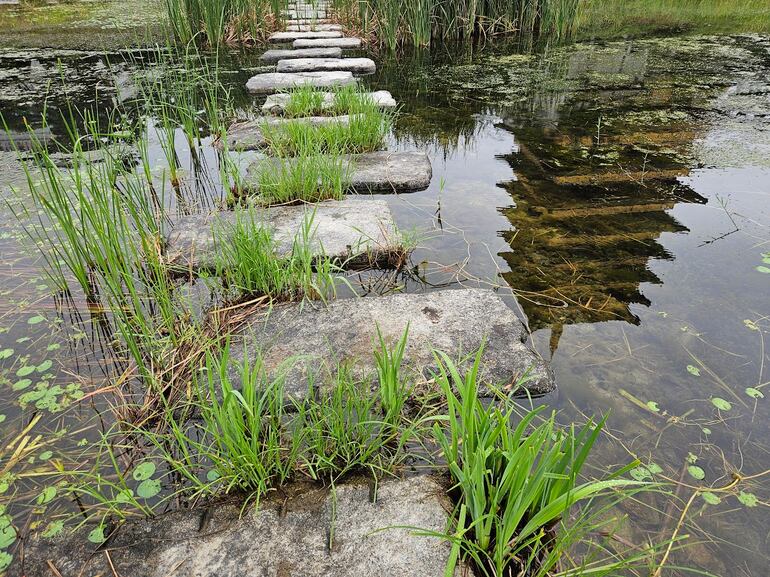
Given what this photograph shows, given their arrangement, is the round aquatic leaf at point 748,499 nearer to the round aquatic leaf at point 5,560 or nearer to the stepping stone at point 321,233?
the stepping stone at point 321,233

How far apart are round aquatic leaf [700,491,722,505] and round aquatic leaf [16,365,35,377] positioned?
1.76 meters

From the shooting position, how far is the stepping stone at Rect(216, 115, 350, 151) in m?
2.86


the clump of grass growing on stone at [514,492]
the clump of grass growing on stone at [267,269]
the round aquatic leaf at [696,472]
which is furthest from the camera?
the clump of grass growing on stone at [267,269]

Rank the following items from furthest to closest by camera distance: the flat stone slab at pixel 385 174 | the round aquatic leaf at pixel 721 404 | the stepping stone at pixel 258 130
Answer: the stepping stone at pixel 258 130
the flat stone slab at pixel 385 174
the round aquatic leaf at pixel 721 404

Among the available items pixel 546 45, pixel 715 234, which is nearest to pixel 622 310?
pixel 715 234

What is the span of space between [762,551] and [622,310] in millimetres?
813

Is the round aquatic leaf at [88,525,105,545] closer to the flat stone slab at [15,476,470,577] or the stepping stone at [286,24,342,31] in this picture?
the flat stone slab at [15,476,470,577]

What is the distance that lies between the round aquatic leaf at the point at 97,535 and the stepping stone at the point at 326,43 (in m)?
5.27

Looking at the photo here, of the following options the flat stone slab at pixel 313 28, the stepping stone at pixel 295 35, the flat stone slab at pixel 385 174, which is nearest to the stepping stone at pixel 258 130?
the flat stone slab at pixel 385 174

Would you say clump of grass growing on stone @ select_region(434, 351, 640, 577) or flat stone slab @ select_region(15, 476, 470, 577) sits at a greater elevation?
clump of grass growing on stone @ select_region(434, 351, 640, 577)

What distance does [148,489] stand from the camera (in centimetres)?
113

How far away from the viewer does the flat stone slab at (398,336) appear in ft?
4.56

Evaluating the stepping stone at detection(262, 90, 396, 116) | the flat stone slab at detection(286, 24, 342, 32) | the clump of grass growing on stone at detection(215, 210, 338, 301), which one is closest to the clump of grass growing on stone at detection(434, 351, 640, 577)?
the clump of grass growing on stone at detection(215, 210, 338, 301)

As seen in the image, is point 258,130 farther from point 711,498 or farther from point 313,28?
point 313,28
